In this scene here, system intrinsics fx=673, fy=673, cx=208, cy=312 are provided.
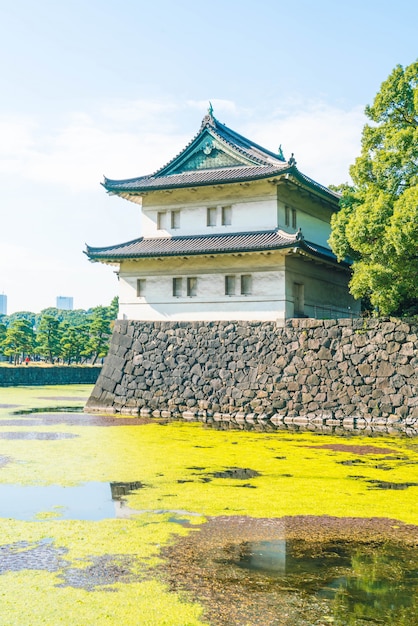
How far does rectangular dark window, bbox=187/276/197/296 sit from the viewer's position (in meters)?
24.2

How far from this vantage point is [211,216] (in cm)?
2470

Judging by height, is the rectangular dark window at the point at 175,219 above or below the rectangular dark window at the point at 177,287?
above

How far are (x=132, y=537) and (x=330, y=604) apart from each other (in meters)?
2.76

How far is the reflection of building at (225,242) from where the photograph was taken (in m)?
22.8

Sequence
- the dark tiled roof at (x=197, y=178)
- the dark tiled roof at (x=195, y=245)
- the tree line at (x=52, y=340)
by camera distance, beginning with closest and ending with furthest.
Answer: the dark tiled roof at (x=195, y=245)
the dark tiled roof at (x=197, y=178)
the tree line at (x=52, y=340)

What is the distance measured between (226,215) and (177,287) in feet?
10.4

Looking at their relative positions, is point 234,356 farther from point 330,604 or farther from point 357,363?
point 330,604

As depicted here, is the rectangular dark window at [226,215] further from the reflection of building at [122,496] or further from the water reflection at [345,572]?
the water reflection at [345,572]

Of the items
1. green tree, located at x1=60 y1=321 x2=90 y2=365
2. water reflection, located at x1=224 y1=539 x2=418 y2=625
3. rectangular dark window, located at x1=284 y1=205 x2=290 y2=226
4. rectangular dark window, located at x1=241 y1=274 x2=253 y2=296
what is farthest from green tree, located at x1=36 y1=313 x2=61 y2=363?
water reflection, located at x1=224 y1=539 x2=418 y2=625

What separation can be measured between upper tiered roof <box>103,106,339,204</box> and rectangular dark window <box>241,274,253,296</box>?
332 cm

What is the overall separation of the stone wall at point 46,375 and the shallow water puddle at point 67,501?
3306 centimetres

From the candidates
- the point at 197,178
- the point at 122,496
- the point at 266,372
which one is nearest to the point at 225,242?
the point at 197,178

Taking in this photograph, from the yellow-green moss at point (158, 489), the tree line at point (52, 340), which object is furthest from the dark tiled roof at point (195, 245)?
the tree line at point (52, 340)

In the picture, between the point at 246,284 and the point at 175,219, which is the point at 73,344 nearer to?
the point at 175,219
